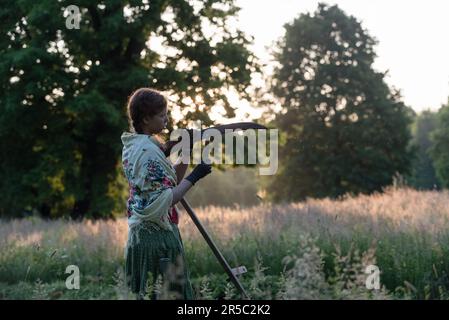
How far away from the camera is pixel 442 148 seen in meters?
39.0

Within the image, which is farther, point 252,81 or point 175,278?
point 252,81

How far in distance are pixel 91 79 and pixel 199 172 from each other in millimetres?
15208

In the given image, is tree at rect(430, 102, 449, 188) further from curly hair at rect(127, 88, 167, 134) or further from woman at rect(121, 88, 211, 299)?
curly hair at rect(127, 88, 167, 134)

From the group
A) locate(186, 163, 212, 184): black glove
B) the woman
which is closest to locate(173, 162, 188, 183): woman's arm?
the woman

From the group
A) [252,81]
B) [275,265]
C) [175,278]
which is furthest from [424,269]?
[252,81]

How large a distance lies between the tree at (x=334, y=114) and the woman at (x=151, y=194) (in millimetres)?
26415

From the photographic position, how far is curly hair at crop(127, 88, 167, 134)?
13.4 ft

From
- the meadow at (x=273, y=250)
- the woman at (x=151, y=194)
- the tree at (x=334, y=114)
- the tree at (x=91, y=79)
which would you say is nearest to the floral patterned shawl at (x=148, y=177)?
the woman at (x=151, y=194)

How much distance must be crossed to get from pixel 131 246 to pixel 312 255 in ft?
4.76

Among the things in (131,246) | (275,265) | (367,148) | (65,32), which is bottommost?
(275,265)

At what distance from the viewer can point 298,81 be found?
108ft

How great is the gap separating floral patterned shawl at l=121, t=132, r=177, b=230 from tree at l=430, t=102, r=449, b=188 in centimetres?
3513

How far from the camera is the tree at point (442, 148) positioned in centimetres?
3805

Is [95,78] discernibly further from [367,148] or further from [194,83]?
[367,148]
